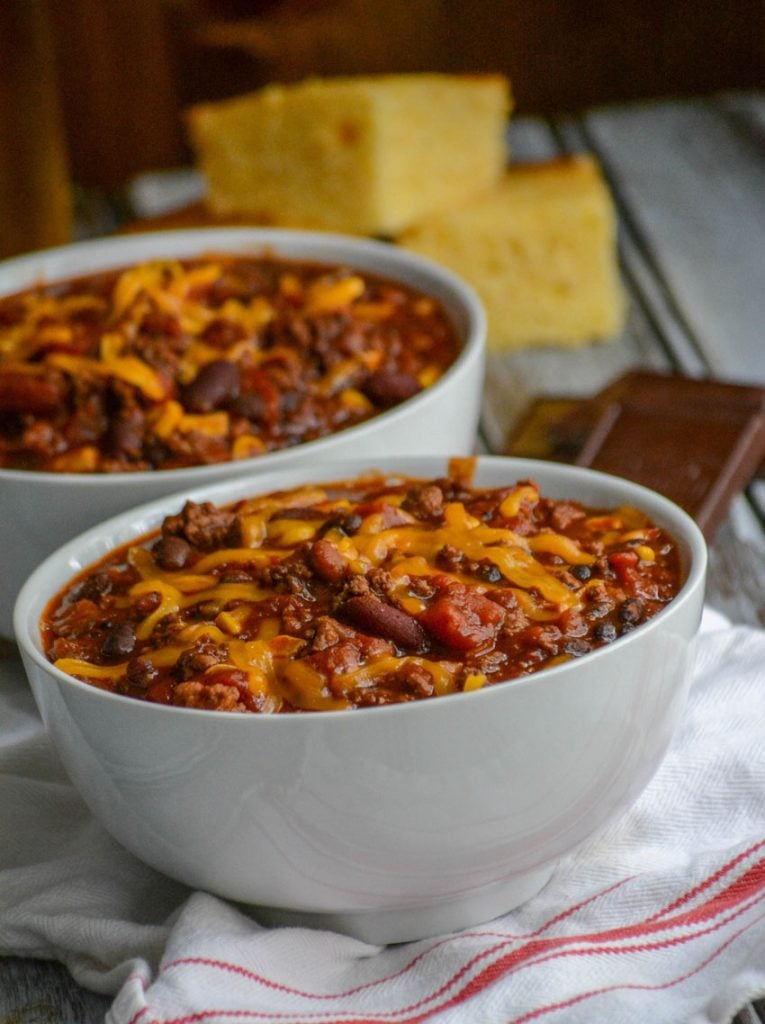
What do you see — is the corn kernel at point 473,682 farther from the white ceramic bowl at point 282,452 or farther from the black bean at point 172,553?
the white ceramic bowl at point 282,452

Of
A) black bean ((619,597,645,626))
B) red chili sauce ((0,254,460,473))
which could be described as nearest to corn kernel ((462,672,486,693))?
black bean ((619,597,645,626))

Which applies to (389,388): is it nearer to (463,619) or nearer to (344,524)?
(344,524)

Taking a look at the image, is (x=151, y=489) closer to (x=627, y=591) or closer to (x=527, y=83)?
(x=627, y=591)

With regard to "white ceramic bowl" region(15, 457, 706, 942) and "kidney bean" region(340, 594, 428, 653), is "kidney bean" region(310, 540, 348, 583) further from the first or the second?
"white ceramic bowl" region(15, 457, 706, 942)

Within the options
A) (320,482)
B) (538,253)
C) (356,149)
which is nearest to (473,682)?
(320,482)

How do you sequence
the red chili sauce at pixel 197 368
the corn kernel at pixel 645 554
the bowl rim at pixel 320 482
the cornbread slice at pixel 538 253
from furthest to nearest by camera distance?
the cornbread slice at pixel 538 253
the red chili sauce at pixel 197 368
the corn kernel at pixel 645 554
the bowl rim at pixel 320 482

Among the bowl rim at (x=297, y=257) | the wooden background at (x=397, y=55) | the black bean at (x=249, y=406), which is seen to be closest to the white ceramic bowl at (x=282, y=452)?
the bowl rim at (x=297, y=257)

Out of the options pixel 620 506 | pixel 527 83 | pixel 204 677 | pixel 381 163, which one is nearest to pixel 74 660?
pixel 204 677
